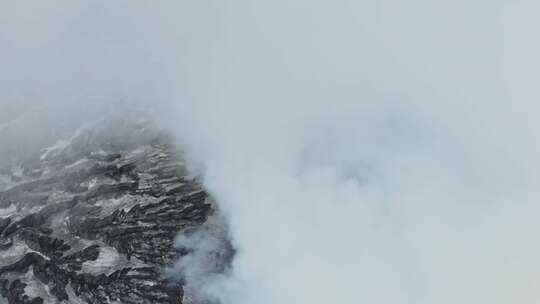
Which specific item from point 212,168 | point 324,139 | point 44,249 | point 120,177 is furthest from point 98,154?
point 324,139

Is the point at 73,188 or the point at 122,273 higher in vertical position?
the point at 73,188

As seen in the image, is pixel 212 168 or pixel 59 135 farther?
pixel 59 135

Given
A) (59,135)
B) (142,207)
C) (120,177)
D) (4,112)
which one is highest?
(4,112)

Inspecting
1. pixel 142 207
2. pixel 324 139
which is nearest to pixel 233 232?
pixel 142 207

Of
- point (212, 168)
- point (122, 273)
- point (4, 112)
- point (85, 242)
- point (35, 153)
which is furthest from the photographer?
point (4, 112)

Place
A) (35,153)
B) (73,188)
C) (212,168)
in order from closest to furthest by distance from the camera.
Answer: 1. (73,188)
2. (212,168)
3. (35,153)

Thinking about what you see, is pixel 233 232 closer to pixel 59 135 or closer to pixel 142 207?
pixel 142 207
